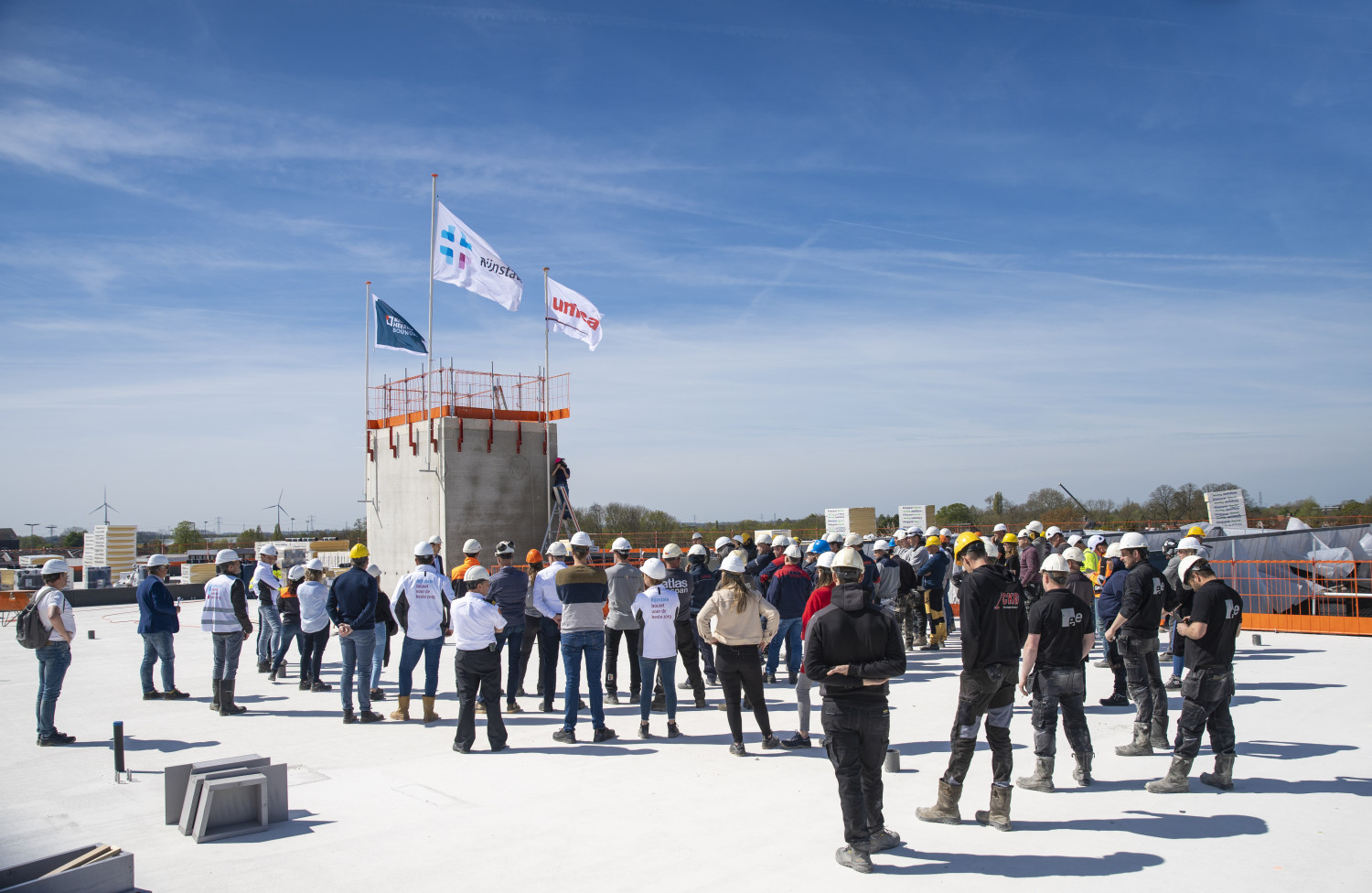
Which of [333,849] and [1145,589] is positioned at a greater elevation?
[1145,589]

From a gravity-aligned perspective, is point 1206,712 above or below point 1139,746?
above

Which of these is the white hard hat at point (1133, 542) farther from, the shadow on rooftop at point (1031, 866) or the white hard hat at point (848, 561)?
the white hard hat at point (848, 561)

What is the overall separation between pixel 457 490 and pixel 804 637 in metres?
14.4

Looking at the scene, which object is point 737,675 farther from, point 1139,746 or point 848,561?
point 1139,746

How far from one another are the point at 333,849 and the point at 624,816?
1.89m

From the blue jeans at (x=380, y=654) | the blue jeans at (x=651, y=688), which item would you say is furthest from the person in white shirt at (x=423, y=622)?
the blue jeans at (x=651, y=688)

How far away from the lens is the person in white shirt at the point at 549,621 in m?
9.21

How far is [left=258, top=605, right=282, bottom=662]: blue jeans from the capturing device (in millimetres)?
12094

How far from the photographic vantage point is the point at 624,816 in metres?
5.95

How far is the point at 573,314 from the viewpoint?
22875 millimetres

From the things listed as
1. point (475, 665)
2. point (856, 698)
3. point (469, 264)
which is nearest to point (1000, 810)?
point (856, 698)

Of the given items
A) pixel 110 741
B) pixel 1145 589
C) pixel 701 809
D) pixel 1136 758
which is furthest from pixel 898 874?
pixel 110 741

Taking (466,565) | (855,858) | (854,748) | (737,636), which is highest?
(466,565)

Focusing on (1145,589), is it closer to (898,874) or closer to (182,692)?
(898,874)
